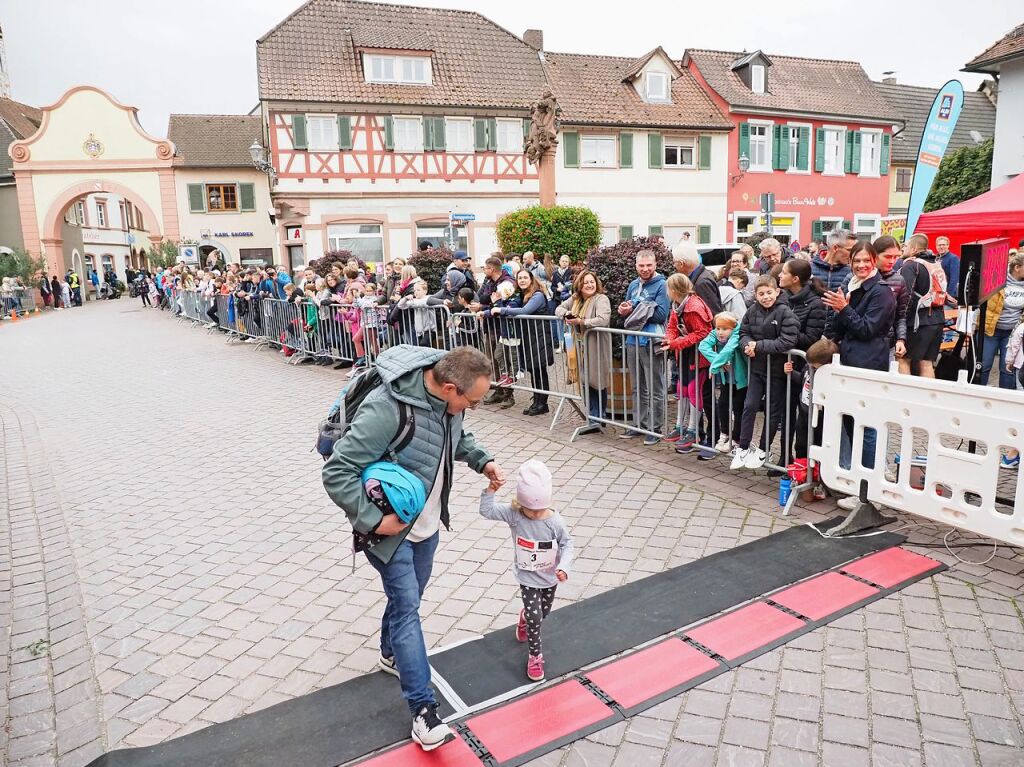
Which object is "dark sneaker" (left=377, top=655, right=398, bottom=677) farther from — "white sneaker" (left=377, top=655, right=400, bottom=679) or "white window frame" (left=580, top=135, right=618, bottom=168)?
"white window frame" (left=580, top=135, right=618, bottom=168)

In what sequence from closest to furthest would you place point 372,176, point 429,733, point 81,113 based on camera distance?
point 429,733, point 372,176, point 81,113

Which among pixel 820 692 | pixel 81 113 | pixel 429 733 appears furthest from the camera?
pixel 81 113

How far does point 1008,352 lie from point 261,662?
7234 mm

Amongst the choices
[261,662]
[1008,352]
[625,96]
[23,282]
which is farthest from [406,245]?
[261,662]

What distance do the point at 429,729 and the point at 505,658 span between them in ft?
2.49

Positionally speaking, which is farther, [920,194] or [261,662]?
[920,194]

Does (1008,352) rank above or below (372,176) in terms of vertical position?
below

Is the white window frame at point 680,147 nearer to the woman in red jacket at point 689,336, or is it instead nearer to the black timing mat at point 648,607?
the woman in red jacket at point 689,336

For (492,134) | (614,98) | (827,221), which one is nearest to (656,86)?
(614,98)

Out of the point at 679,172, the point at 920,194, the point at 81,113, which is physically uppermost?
the point at 81,113

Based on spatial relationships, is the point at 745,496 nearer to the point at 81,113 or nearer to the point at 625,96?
the point at 625,96

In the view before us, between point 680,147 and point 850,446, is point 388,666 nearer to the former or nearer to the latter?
point 850,446

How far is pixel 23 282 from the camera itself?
3281 cm

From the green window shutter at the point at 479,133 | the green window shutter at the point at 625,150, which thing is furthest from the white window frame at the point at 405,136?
the green window shutter at the point at 625,150
